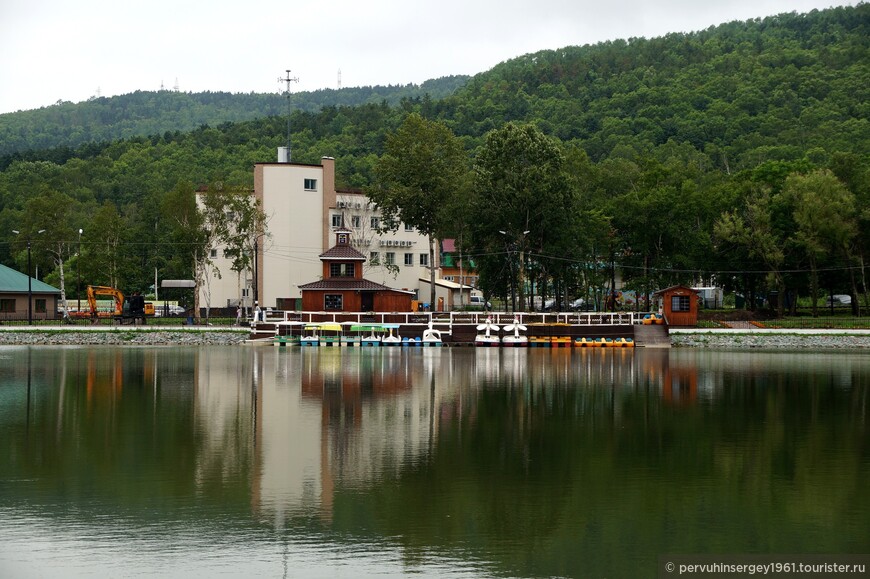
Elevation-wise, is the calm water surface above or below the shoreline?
below

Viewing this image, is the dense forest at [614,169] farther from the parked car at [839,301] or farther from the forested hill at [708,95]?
the parked car at [839,301]

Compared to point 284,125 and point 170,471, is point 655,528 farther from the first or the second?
point 284,125

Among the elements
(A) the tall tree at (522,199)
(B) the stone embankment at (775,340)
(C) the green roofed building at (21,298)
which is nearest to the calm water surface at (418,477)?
(B) the stone embankment at (775,340)

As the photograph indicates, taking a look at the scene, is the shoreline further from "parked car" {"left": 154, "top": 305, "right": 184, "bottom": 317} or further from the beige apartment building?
"parked car" {"left": 154, "top": 305, "right": 184, "bottom": 317}

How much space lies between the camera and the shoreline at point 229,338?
6292 centimetres

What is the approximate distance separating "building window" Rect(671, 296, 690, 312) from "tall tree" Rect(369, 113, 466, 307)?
1979 centimetres

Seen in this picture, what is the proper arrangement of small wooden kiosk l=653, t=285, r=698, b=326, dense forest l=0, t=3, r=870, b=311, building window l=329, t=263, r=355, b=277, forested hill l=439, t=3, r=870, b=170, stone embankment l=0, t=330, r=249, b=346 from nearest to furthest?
stone embankment l=0, t=330, r=249, b=346 < small wooden kiosk l=653, t=285, r=698, b=326 < building window l=329, t=263, r=355, b=277 < dense forest l=0, t=3, r=870, b=311 < forested hill l=439, t=3, r=870, b=170

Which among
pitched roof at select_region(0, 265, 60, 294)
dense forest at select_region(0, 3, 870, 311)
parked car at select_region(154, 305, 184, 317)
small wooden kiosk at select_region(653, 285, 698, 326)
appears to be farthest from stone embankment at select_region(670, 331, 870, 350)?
pitched roof at select_region(0, 265, 60, 294)

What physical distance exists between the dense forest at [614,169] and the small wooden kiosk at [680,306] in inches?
301

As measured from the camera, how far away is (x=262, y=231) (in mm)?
78875

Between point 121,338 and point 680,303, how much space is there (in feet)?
128

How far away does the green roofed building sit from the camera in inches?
3169

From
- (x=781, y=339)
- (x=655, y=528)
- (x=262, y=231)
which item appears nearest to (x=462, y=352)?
(x=781, y=339)

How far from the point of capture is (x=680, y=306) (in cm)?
6981
